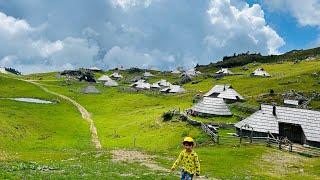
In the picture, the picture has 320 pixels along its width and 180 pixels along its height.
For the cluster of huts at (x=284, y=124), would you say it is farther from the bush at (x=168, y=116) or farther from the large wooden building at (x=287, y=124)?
the bush at (x=168, y=116)

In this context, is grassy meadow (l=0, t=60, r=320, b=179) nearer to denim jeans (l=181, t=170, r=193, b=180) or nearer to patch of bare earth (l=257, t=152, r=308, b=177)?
patch of bare earth (l=257, t=152, r=308, b=177)

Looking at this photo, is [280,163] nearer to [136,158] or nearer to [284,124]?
[136,158]

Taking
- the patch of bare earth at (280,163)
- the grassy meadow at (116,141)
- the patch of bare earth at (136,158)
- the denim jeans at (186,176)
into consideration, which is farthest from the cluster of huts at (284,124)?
the denim jeans at (186,176)

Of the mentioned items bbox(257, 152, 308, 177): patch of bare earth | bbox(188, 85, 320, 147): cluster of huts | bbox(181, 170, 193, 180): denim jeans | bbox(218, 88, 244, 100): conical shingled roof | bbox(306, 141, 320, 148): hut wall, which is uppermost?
bbox(218, 88, 244, 100): conical shingled roof

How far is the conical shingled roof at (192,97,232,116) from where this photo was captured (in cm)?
8694

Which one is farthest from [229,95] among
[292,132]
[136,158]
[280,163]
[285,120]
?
[136,158]

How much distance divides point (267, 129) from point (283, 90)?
6155cm

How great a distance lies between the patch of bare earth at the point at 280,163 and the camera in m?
46.1

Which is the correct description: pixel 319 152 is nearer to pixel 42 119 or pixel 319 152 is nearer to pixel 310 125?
pixel 310 125

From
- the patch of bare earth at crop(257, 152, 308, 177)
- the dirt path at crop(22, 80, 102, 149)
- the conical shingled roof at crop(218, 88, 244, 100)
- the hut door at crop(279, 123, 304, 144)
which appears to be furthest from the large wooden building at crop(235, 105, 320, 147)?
the conical shingled roof at crop(218, 88, 244, 100)

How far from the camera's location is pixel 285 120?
234ft

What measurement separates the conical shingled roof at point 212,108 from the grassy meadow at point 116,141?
1918mm

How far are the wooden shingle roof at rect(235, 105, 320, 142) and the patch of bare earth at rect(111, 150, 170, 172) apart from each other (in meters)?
23.7

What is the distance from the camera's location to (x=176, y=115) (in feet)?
286
